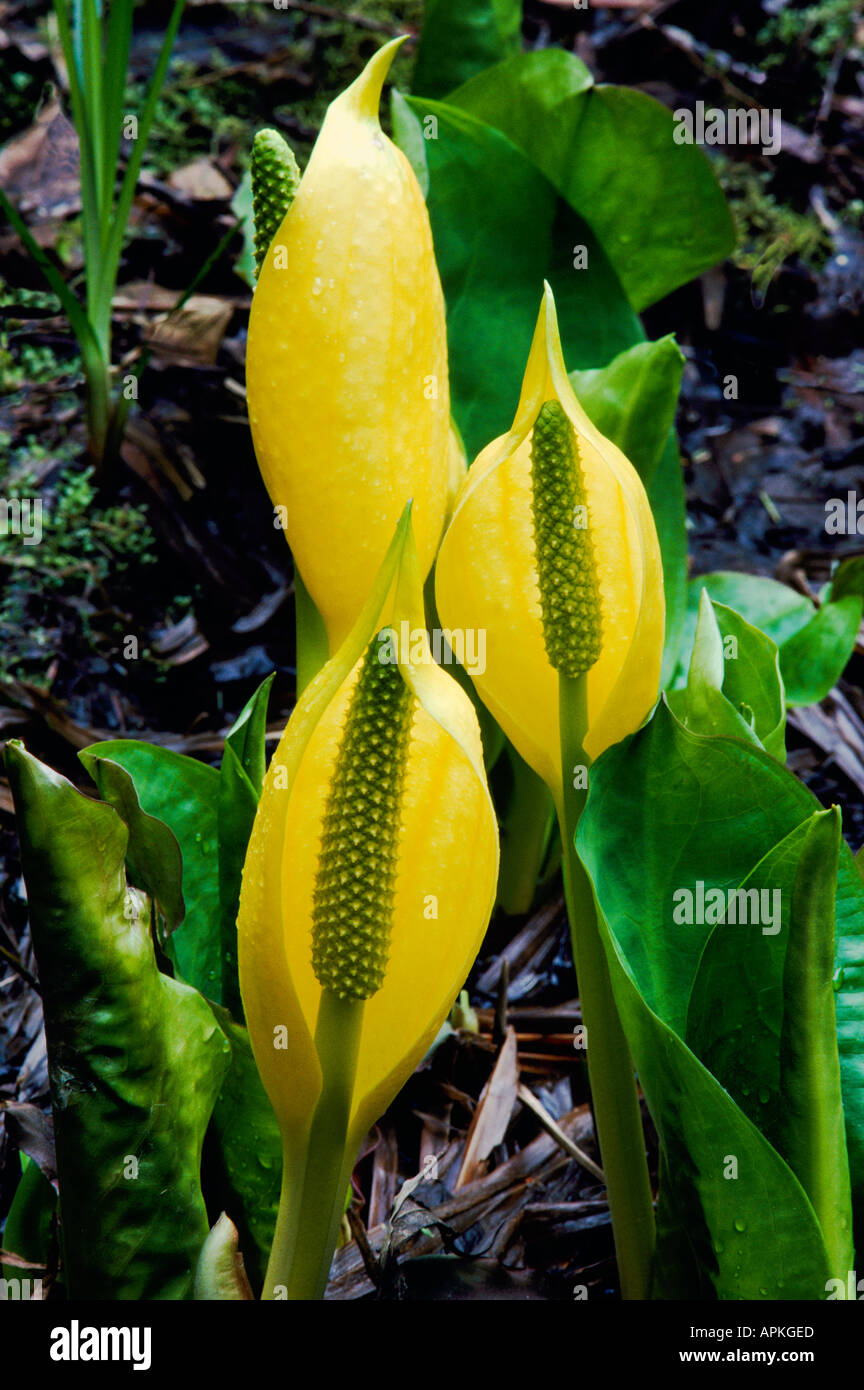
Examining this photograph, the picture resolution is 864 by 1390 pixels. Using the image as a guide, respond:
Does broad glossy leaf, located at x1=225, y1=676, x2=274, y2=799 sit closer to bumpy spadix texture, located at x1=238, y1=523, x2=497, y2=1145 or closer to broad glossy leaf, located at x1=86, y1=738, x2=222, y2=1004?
broad glossy leaf, located at x1=86, y1=738, x2=222, y2=1004

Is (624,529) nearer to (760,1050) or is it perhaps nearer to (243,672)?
(760,1050)

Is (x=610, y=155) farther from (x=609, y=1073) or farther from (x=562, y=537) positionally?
(x=609, y=1073)

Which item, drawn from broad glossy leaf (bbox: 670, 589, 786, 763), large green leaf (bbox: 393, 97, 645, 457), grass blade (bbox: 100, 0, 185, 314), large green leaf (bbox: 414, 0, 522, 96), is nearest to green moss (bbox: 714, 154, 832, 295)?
large green leaf (bbox: 414, 0, 522, 96)

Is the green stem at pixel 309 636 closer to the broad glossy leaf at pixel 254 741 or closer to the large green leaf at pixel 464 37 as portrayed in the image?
the broad glossy leaf at pixel 254 741

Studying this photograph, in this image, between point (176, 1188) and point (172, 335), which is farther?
point (172, 335)

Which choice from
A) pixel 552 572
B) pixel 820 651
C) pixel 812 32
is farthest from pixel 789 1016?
pixel 812 32

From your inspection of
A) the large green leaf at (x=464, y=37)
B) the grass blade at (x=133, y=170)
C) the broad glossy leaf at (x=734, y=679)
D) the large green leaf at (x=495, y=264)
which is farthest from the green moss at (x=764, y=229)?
the broad glossy leaf at (x=734, y=679)

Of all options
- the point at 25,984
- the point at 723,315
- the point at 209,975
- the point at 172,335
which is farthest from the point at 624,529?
the point at 723,315
